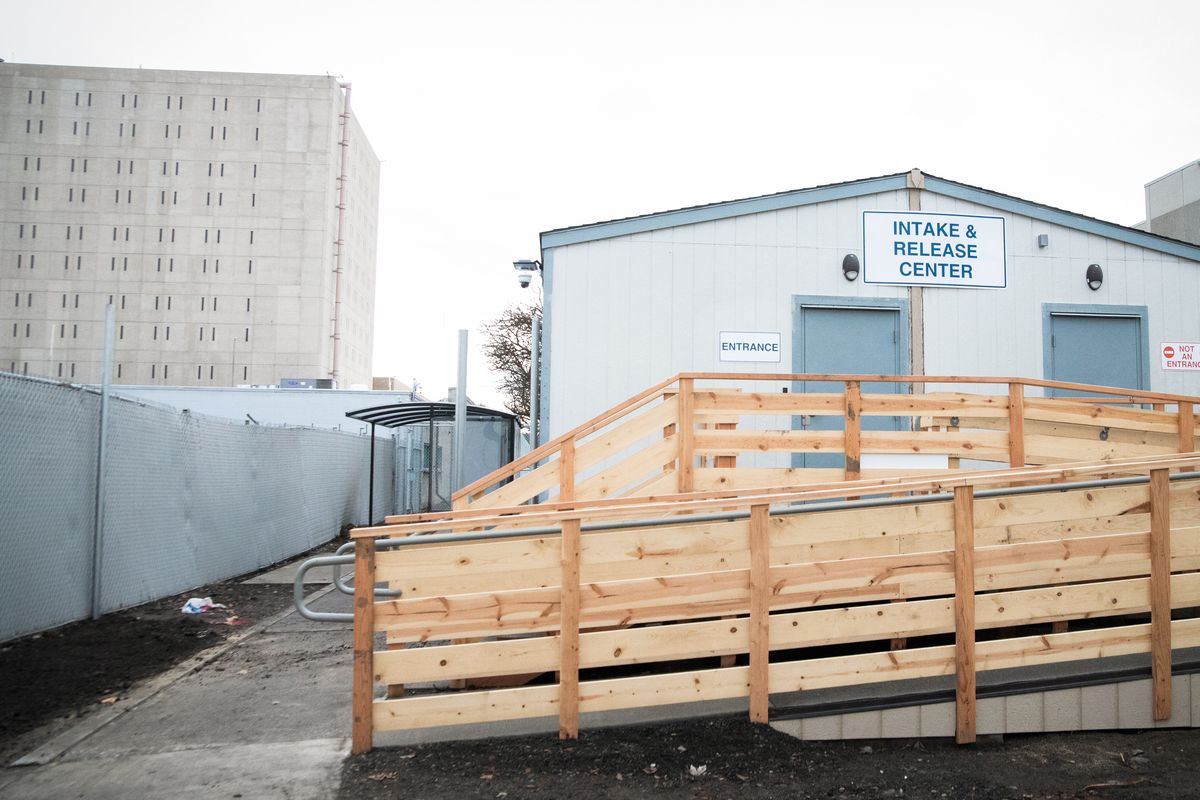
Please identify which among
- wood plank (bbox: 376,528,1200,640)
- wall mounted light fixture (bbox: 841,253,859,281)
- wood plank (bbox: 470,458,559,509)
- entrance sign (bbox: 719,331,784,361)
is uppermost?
wall mounted light fixture (bbox: 841,253,859,281)

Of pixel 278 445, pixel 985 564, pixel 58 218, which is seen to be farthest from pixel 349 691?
pixel 58 218

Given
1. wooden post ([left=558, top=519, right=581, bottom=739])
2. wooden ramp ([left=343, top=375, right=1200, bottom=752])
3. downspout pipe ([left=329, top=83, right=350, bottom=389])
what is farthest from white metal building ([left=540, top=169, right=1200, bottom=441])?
downspout pipe ([left=329, top=83, right=350, bottom=389])

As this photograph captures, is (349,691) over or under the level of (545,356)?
under

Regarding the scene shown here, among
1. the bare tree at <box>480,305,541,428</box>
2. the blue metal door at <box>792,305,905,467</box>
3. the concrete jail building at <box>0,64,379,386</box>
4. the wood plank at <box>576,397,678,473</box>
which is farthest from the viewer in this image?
the concrete jail building at <box>0,64,379,386</box>

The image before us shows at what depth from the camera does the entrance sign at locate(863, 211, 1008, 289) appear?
9883 mm

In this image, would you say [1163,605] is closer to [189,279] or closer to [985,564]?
[985,564]

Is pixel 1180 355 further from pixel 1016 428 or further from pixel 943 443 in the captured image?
pixel 943 443

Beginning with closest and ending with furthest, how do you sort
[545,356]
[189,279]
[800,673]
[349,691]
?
[800,673] < [349,691] < [545,356] < [189,279]

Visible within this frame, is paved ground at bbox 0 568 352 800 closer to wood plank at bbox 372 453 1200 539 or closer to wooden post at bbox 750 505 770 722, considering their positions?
wood plank at bbox 372 453 1200 539

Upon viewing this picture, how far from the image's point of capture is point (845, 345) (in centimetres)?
980

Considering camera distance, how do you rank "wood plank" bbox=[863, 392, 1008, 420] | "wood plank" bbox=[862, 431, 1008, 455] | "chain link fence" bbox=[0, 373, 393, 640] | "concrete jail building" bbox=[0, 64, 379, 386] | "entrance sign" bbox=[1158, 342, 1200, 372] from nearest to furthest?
"chain link fence" bbox=[0, 373, 393, 640] → "wood plank" bbox=[863, 392, 1008, 420] → "wood plank" bbox=[862, 431, 1008, 455] → "entrance sign" bbox=[1158, 342, 1200, 372] → "concrete jail building" bbox=[0, 64, 379, 386]

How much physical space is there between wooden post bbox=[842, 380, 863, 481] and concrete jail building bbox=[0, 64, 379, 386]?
6454cm

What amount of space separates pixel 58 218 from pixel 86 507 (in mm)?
74572

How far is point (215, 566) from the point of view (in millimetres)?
10180
